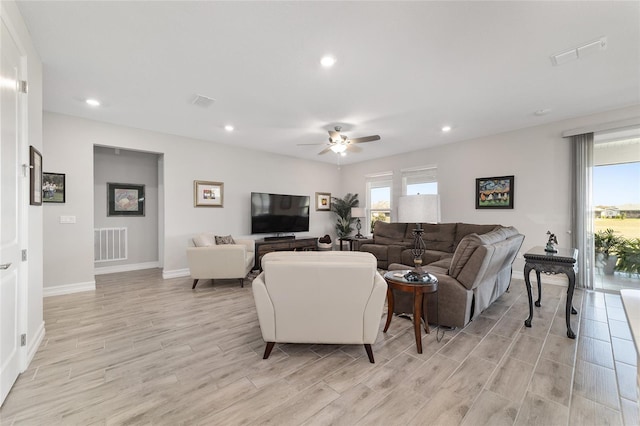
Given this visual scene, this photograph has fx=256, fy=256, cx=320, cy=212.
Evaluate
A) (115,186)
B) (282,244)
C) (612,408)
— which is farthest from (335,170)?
(612,408)

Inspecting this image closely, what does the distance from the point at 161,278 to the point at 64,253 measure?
1.40 metres

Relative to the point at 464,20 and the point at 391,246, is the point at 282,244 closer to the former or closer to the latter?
the point at 391,246

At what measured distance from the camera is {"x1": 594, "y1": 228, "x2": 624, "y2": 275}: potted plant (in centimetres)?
394

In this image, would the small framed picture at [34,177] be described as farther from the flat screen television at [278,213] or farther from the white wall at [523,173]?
the white wall at [523,173]

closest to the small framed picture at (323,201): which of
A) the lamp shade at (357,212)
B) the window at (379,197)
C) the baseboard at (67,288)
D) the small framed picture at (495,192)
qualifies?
the lamp shade at (357,212)

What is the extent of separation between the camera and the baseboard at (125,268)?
16.5 ft

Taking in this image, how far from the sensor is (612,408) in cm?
158

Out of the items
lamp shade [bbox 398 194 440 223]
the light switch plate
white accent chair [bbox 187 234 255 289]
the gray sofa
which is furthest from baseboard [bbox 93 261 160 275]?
lamp shade [bbox 398 194 440 223]

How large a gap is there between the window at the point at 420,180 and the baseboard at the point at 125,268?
6017 mm

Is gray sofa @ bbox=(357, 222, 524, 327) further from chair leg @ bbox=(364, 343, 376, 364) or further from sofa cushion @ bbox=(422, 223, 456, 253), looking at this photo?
sofa cushion @ bbox=(422, 223, 456, 253)

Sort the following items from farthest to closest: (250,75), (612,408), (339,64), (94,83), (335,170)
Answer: (335,170)
(94,83)
(250,75)
(339,64)
(612,408)

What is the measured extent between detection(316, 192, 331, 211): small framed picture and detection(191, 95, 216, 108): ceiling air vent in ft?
13.2

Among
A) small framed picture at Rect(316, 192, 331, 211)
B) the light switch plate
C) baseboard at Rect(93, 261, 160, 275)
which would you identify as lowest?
baseboard at Rect(93, 261, 160, 275)

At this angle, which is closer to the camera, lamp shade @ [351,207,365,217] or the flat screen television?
the flat screen television
